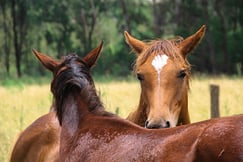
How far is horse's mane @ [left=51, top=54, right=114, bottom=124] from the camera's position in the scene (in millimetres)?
4738

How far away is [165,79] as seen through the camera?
19.4ft

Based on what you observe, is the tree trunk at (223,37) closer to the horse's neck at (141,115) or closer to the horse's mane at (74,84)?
the horse's neck at (141,115)

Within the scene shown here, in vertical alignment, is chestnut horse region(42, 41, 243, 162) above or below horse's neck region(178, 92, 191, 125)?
above

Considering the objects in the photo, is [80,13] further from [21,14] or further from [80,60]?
[80,60]

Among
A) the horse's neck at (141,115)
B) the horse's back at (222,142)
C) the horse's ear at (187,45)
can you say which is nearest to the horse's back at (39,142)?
the horse's neck at (141,115)

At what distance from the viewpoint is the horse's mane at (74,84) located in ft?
15.5

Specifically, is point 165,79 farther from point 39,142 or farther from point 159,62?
point 39,142

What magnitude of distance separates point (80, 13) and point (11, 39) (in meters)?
5.64

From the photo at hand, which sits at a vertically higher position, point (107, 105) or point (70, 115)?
point (70, 115)

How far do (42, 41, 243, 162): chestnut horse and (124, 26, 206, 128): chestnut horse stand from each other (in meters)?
0.70

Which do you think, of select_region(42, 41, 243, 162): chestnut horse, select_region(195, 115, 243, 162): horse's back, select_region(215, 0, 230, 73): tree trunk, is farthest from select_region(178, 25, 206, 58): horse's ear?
select_region(215, 0, 230, 73): tree trunk

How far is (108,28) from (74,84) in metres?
49.8

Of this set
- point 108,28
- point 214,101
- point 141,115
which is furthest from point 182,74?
point 108,28

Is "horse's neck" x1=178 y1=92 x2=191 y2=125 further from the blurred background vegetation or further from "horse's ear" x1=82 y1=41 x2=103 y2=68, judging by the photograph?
the blurred background vegetation
